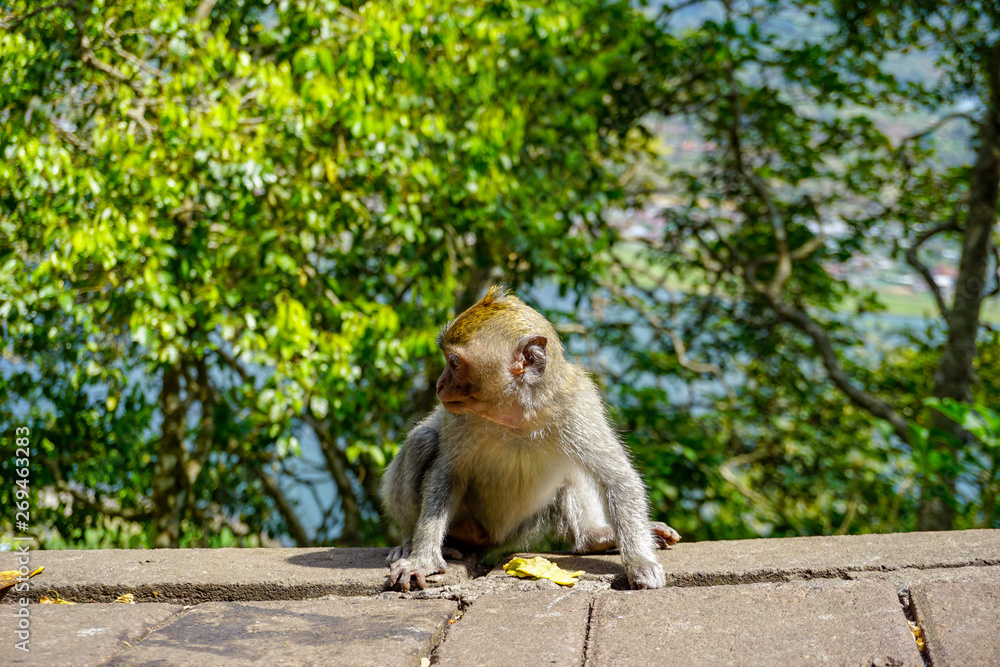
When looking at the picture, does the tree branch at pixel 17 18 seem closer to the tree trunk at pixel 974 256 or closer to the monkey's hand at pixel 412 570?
the monkey's hand at pixel 412 570

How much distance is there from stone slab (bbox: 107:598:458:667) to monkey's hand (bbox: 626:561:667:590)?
0.61 meters

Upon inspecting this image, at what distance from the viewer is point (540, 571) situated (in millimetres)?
2895

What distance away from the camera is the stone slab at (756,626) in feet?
6.98

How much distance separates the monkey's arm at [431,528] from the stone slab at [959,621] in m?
1.54

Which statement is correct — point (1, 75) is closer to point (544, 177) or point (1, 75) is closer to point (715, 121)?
point (544, 177)

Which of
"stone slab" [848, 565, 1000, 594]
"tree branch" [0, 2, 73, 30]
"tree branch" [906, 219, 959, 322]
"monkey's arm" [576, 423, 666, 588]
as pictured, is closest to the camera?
"stone slab" [848, 565, 1000, 594]

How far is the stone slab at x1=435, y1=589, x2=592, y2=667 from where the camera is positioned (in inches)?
86.5

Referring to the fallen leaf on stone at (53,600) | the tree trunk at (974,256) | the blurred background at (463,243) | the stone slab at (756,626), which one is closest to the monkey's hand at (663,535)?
the stone slab at (756,626)

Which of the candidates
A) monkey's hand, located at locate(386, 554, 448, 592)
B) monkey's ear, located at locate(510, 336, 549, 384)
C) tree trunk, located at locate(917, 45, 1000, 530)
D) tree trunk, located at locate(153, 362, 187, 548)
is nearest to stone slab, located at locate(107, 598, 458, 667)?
monkey's hand, located at locate(386, 554, 448, 592)

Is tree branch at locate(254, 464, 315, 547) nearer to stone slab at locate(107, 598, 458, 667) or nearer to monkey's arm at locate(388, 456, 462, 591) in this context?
monkey's arm at locate(388, 456, 462, 591)

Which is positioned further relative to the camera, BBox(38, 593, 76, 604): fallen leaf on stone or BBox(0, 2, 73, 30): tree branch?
BBox(0, 2, 73, 30): tree branch

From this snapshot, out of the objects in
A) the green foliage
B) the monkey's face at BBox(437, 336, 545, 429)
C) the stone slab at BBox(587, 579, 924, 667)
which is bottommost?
the stone slab at BBox(587, 579, 924, 667)

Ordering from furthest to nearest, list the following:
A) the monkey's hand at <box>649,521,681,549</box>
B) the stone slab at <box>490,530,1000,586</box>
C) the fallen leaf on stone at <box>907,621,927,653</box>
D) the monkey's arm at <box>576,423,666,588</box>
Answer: the monkey's hand at <box>649,521,681,549</box> < the monkey's arm at <box>576,423,666,588</box> < the stone slab at <box>490,530,1000,586</box> < the fallen leaf on stone at <box>907,621,927,653</box>

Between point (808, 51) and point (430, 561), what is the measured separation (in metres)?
5.17
